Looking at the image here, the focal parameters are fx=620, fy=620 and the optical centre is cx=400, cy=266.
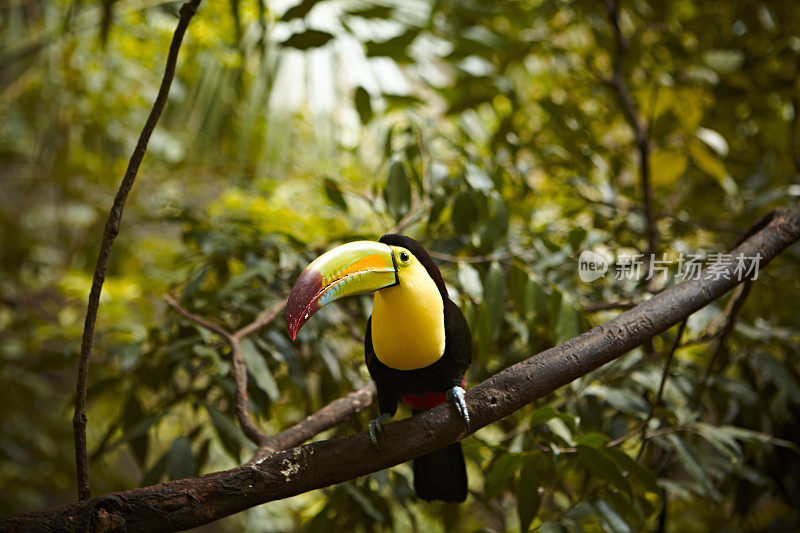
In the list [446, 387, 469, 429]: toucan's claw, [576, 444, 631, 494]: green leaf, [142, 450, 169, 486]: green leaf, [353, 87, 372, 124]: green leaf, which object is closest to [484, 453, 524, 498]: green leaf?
[576, 444, 631, 494]: green leaf

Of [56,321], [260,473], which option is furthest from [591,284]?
[56,321]

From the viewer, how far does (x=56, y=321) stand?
10.8 feet

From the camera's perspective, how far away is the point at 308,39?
144 cm

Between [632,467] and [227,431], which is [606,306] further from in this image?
[227,431]

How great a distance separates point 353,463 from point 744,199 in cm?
172

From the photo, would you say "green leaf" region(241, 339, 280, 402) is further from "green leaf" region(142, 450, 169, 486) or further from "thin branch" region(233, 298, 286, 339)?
"green leaf" region(142, 450, 169, 486)

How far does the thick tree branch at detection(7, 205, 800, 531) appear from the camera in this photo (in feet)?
2.60

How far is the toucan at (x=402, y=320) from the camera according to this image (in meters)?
0.88

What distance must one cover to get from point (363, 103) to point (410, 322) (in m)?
0.80

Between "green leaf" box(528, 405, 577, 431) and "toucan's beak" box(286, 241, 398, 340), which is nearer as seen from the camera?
"toucan's beak" box(286, 241, 398, 340)

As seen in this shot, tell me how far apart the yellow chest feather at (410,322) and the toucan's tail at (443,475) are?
312 millimetres

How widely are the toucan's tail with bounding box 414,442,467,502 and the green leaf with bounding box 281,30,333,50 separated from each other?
948 millimetres

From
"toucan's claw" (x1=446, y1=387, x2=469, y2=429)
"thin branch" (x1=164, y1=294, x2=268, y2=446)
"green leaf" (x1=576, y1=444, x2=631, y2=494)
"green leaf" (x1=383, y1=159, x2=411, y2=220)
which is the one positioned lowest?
"green leaf" (x1=576, y1=444, x2=631, y2=494)

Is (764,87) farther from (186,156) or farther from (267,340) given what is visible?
(186,156)
